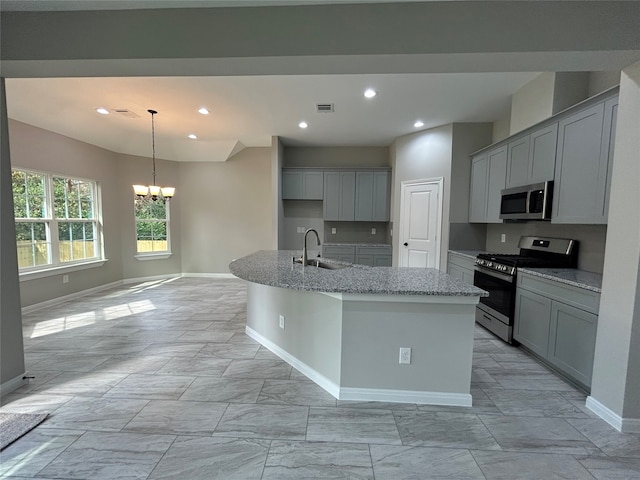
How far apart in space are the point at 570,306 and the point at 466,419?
1301 mm

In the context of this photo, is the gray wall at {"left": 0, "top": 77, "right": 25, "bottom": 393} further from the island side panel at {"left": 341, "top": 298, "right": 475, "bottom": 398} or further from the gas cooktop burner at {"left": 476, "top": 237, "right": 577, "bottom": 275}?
the gas cooktop burner at {"left": 476, "top": 237, "right": 577, "bottom": 275}

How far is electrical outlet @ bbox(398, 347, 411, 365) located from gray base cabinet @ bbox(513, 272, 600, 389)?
1.38 metres

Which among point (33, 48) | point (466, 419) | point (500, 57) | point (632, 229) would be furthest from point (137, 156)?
point (632, 229)

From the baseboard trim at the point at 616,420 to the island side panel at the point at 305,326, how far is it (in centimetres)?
183

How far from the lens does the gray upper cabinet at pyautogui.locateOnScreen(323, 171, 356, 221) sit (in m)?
5.79

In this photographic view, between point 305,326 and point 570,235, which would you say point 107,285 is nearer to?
point 305,326

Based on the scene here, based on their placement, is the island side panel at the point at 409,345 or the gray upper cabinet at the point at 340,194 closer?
the island side panel at the point at 409,345

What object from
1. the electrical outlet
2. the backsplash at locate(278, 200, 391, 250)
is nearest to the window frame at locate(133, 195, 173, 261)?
the backsplash at locate(278, 200, 391, 250)

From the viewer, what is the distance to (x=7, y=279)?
210cm

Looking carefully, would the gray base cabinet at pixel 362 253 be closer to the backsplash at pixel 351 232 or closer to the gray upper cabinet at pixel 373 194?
the backsplash at pixel 351 232

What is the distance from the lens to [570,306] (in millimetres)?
2291

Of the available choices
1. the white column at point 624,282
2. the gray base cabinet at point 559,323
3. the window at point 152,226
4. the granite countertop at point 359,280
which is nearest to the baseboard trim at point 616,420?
the white column at point 624,282

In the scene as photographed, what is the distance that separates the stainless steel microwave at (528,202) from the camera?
9.27 ft

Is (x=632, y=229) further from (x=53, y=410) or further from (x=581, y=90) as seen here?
(x=53, y=410)
